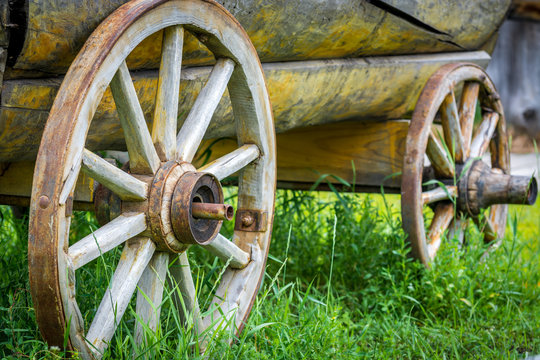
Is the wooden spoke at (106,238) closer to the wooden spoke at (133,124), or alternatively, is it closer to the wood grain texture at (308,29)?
the wooden spoke at (133,124)

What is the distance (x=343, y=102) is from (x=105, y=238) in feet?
4.58

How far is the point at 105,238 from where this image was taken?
1514mm

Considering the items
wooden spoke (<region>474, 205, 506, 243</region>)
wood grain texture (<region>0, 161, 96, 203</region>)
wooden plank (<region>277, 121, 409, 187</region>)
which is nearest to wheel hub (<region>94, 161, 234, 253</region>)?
wood grain texture (<region>0, 161, 96, 203</region>)

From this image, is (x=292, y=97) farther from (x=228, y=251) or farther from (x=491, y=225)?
(x=491, y=225)

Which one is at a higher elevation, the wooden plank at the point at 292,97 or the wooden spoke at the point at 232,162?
the wooden plank at the point at 292,97

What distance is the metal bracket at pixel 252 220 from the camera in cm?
204

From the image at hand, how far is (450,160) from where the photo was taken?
2.84 meters

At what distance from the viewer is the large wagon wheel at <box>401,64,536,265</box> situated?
2.55 m

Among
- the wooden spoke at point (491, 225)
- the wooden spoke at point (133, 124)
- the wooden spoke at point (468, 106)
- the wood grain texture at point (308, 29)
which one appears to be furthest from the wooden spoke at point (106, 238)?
the wooden spoke at point (491, 225)

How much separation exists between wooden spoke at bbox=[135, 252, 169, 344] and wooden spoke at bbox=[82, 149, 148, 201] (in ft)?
0.66

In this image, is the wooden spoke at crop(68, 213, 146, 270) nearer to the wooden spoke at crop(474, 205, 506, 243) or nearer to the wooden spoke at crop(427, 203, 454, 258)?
the wooden spoke at crop(427, 203, 454, 258)

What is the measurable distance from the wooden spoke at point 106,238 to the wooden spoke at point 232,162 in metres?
0.32

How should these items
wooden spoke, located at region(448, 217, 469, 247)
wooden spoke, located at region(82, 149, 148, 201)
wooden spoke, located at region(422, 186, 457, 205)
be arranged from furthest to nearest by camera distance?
wooden spoke, located at region(448, 217, 469, 247) < wooden spoke, located at region(422, 186, 457, 205) < wooden spoke, located at region(82, 149, 148, 201)

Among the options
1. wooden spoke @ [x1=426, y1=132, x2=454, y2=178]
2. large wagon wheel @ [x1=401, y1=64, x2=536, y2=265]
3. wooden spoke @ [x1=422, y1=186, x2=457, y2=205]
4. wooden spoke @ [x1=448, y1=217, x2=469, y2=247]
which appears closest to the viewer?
large wagon wheel @ [x1=401, y1=64, x2=536, y2=265]
